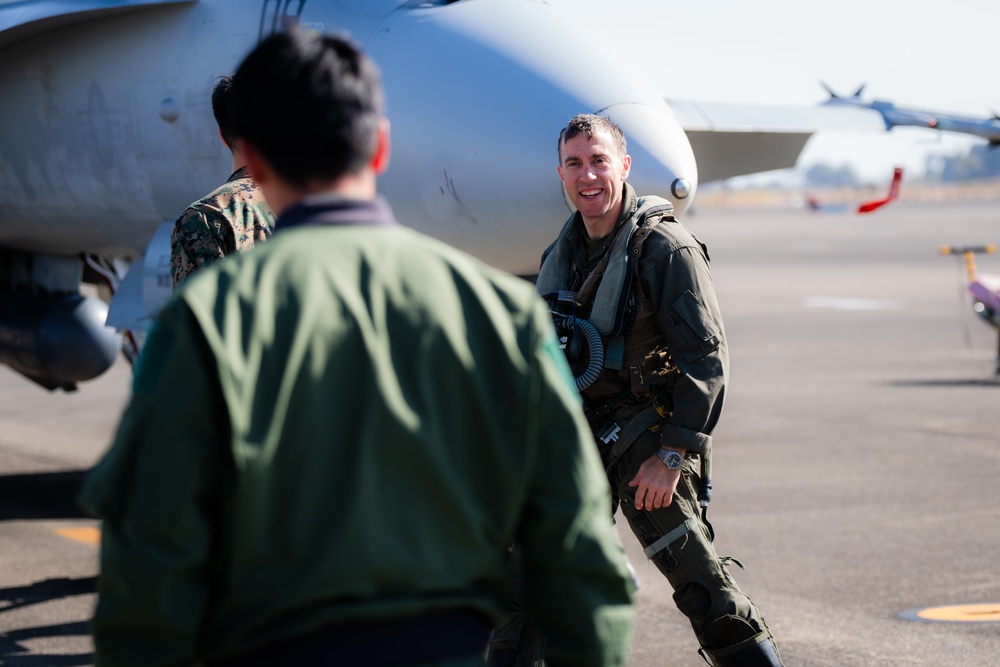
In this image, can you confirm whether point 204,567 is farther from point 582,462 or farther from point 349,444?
point 582,462

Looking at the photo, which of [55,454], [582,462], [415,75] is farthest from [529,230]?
[55,454]

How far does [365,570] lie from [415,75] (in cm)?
401

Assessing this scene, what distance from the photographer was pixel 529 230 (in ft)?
17.9

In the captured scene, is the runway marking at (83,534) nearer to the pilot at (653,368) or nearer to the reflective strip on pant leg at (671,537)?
the pilot at (653,368)

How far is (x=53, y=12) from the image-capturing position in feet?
21.9

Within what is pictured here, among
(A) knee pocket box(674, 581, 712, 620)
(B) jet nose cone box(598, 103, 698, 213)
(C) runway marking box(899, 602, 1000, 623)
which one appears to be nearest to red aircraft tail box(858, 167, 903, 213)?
(C) runway marking box(899, 602, 1000, 623)

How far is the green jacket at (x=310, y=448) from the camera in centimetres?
185

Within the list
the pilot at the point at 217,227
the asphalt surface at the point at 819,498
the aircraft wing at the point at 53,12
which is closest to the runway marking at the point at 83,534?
the asphalt surface at the point at 819,498

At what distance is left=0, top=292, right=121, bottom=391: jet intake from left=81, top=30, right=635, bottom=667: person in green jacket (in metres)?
7.11

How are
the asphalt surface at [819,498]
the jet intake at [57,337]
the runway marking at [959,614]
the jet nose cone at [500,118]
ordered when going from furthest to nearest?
the jet intake at [57,337], the runway marking at [959,614], the asphalt surface at [819,498], the jet nose cone at [500,118]

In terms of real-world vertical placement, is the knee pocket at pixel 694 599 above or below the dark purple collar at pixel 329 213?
below

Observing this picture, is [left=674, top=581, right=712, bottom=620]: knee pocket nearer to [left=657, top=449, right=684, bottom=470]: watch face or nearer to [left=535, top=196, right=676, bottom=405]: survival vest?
[left=657, top=449, right=684, bottom=470]: watch face

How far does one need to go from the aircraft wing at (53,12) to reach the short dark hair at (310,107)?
4.88 meters

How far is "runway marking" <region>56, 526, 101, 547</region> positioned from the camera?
766 centimetres
